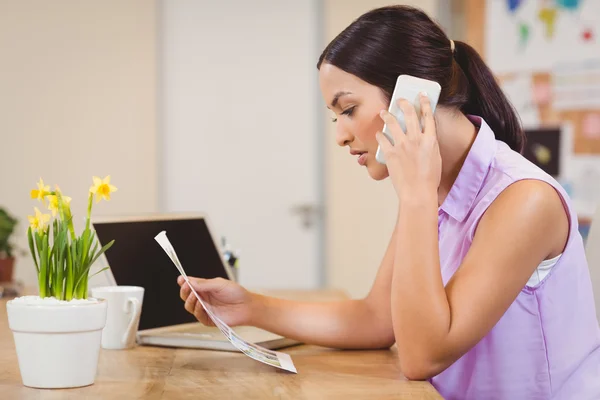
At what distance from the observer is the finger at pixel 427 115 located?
4.15 ft

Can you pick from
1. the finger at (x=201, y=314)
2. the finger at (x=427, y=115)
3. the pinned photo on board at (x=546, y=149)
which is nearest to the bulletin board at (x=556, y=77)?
the pinned photo on board at (x=546, y=149)

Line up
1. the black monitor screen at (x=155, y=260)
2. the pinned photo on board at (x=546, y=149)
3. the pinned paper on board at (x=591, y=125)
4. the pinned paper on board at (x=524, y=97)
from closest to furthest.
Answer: the black monitor screen at (x=155, y=260)
the pinned paper on board at (x=591, y=125)
the pinned photo on board at (x=546, y=149)
the pinned paper on board at (x=524, y=97)

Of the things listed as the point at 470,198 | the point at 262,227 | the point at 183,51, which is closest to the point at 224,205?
the point at 262,227

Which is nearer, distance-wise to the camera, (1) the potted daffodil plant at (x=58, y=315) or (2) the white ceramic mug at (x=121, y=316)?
(1) the potted daffodil plant at (x=58, y=315)

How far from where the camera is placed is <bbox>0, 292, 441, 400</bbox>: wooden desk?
110cm

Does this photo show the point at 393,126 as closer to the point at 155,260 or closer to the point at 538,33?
the point at 155,260

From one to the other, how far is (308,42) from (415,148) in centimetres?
321

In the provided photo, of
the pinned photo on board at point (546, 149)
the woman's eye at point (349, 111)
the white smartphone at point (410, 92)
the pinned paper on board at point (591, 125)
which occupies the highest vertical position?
the white smartphone at point (410, 92)

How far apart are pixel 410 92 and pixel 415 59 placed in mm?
77

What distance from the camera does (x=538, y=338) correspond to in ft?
4.26

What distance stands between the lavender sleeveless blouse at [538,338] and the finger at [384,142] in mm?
172

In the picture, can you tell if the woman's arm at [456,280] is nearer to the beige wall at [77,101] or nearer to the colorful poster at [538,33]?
the colorful poster at [538,33]

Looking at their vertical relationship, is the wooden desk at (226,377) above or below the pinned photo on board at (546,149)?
below

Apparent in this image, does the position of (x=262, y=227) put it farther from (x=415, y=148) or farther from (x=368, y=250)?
(x=415, y=148)
